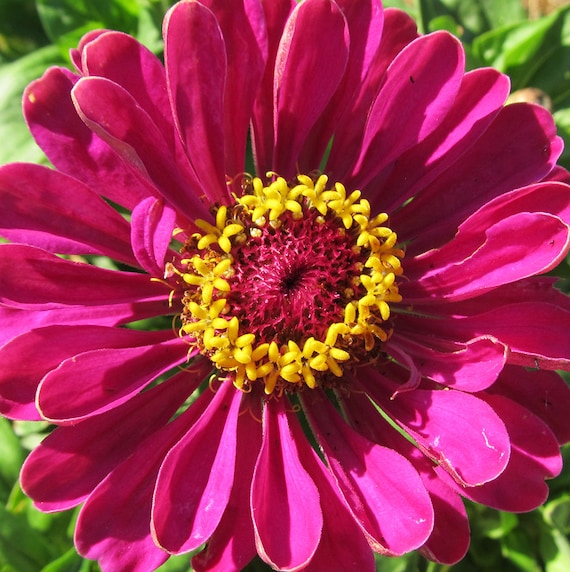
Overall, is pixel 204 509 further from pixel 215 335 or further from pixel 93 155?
pixel 93 155

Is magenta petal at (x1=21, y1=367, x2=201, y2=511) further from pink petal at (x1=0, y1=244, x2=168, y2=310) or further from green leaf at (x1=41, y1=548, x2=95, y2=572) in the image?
green leaf at (x1=41, y1=548, x2=95, y2=572)

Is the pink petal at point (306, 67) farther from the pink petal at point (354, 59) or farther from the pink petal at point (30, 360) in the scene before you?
the pink petal at point (30, 360)

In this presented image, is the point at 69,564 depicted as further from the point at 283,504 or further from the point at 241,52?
the point at 241,52

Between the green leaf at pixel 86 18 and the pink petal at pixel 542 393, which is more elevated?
the green leaf at pixel 86 18

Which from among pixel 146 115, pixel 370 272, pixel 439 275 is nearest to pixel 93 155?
pixel 146 115

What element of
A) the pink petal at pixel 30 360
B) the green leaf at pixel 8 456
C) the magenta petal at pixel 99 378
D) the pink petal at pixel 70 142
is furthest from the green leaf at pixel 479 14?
the green leaf at pixel 8 456

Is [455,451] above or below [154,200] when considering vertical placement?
below

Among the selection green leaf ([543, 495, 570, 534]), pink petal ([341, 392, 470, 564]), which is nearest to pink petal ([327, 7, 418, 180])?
pink petal ([341, 392, 470, 564])
